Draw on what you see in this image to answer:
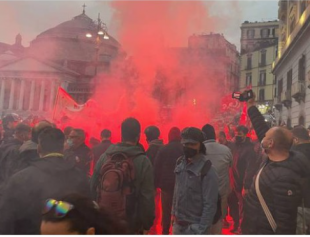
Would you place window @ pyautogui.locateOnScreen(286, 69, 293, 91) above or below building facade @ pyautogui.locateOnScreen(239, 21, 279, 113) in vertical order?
below

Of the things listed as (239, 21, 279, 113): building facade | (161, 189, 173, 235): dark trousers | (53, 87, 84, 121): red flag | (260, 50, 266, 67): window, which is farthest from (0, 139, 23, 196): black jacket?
(260, 50, 266, 67): window

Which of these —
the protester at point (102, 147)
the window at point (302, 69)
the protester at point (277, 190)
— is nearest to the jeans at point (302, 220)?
the protester at point (277, 190)

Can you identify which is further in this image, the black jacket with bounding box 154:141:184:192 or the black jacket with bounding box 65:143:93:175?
the black jacket with bounding box 154:141:184:192

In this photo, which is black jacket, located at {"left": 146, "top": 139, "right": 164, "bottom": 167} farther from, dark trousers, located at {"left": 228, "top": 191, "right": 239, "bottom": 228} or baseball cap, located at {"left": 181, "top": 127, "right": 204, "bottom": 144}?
baseball cap, located at {"left": 181, "top": 127, "right": 204, "bottom": 144}

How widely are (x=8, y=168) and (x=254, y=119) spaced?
2.82 meters

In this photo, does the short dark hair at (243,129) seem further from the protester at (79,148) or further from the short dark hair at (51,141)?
the short dark hair at (51,141)

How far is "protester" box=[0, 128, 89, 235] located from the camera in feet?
8.81

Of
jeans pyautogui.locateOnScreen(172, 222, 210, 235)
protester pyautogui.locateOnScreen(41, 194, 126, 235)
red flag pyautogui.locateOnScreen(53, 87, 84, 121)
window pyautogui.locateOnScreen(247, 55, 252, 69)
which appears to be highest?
window pyautogui.locateOnScreen(247, 55, 252, 69)

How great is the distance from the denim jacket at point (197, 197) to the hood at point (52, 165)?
112cm

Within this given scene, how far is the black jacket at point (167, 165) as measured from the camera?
5.22 metres

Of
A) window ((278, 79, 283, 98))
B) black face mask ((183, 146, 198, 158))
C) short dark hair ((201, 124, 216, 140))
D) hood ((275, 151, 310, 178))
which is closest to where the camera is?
hood ((275, 151, 310, 178))

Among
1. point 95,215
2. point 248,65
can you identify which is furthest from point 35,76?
point 95,215

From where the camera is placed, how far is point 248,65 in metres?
53.0

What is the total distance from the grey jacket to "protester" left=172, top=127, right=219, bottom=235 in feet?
3.54
